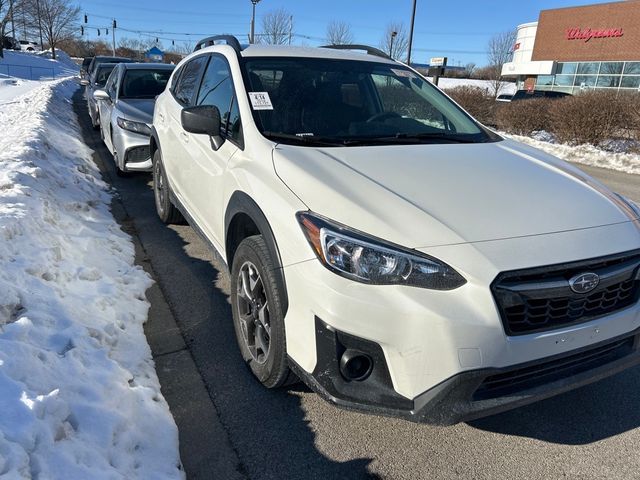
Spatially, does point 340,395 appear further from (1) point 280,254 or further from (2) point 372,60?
(2) point 372,60

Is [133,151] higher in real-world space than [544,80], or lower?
lower

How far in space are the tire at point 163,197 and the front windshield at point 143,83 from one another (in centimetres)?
320

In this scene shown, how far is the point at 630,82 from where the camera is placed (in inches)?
1384

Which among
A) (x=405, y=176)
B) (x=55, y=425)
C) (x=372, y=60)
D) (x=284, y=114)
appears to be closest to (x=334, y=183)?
(x=405, y=176)

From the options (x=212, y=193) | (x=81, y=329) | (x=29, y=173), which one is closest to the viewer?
(x=81, y=329)

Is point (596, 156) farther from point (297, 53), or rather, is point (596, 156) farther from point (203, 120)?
point (203, 120)

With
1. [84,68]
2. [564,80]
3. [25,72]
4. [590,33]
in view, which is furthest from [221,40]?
[590,33]

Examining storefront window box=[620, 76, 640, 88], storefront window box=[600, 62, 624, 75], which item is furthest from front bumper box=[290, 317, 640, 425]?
storefront window box=[600, 62, 624, 75]

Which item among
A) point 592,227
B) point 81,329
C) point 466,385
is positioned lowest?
point 81,329

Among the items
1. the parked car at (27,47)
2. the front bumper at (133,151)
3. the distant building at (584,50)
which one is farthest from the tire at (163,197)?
the parked car at (27,47)

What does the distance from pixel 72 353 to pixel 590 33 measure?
1885 inches

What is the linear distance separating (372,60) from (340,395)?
2.86 meters

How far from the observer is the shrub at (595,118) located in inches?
484

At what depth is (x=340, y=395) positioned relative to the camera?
2.15 m
